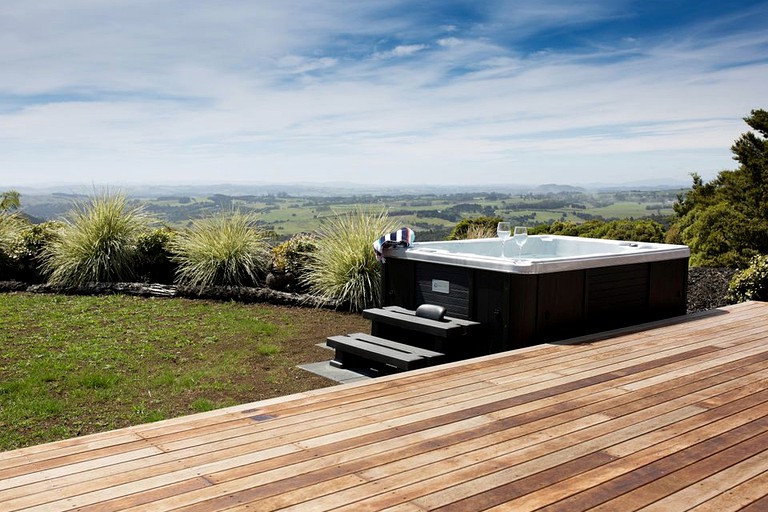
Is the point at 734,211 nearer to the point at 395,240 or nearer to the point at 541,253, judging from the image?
the point at 541,253

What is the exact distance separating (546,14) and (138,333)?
6919 mm

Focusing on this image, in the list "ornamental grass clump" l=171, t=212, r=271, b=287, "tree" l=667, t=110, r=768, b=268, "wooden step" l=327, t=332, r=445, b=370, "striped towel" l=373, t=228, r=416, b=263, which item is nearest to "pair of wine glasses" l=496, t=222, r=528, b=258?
"striped towel" l=373, t=228, r=416, b=263

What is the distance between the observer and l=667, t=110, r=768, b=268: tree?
8883mm

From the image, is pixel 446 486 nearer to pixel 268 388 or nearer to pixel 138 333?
pixel 268 388

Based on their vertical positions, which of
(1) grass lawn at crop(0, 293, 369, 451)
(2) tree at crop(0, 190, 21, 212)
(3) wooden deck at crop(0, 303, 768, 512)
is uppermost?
(2) tree at crop(0, 190, 21, 212)

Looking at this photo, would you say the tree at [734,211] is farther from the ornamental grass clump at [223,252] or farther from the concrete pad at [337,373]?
the concrete pad at [337,373]

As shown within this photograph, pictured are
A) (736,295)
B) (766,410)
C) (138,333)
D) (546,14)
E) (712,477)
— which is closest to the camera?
(712,477)

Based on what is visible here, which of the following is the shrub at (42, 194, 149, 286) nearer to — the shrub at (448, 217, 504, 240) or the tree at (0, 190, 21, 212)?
the tree at (0, 190, 21, 212)

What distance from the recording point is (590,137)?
13562mm

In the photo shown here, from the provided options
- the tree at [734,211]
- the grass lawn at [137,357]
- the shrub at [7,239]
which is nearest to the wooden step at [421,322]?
the grass lawn at [137,357]

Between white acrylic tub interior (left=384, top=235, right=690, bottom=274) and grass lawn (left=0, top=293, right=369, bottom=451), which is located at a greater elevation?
white acrylic tub interior (left=384, top=235, right=690, bottom=274)

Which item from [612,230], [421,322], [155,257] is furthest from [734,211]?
[155,257]

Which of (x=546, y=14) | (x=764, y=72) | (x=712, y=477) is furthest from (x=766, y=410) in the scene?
(x=764, y=72)

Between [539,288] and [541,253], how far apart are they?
221 cm
